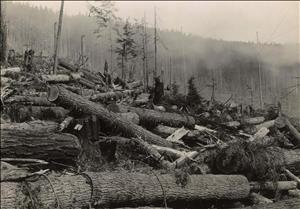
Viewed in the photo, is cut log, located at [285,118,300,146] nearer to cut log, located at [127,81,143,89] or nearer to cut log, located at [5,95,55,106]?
cut log, located at [127,81,143,89]

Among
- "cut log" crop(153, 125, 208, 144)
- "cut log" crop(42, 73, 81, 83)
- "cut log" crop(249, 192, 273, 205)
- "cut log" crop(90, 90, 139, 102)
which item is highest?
"cut log" crop(42, 73, 81, 83)

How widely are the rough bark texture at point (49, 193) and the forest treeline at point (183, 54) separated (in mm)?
31794

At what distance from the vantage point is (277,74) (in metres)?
128

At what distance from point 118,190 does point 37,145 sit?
1982mm

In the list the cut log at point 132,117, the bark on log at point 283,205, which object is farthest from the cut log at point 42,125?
the bark on log at point 283,205

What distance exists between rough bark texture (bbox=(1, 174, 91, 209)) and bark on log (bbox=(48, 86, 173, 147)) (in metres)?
3.69

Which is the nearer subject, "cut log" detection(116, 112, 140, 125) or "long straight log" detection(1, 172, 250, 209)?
"long straight log" detection(1, 172, 250, 209)

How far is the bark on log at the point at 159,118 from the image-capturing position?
1396 centimetres

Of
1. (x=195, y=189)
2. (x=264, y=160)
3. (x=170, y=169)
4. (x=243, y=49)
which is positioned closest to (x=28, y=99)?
(x=170, y=169)

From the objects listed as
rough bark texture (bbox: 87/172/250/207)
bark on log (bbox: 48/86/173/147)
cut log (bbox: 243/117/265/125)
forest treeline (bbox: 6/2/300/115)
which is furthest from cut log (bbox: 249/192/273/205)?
forest treeline (bbox: 6/2/300/115)

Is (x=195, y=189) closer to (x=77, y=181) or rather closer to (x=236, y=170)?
(x=236, y=170)

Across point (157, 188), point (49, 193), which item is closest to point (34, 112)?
point (157, 188)

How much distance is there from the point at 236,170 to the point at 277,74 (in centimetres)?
12307

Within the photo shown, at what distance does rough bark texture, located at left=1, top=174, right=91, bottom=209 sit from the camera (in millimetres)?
6953
